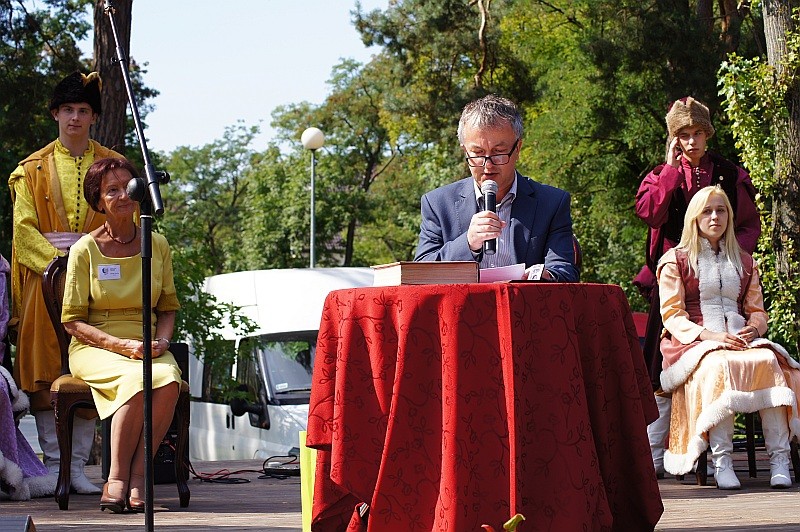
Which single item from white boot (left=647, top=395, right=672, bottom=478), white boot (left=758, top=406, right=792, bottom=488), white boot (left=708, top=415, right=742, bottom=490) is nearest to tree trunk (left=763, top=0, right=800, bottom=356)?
white boot (left=647, top=395, right=672, bottom=478)

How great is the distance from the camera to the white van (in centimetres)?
1141

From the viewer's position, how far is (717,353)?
667cm

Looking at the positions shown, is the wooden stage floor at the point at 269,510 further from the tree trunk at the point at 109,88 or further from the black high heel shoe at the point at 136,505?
the tree trunk at the point at 109,88

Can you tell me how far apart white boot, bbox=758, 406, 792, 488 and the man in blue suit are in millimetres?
2352

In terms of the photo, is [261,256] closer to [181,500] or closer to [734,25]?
[734,25]

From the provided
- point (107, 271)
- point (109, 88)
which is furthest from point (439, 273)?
point (109, 88)

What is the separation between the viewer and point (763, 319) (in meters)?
6.88

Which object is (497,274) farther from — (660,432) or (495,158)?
(660,432)

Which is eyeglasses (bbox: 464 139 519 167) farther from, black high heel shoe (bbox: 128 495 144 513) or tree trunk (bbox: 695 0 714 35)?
tree trunk (bbox: 695 0 714 35)

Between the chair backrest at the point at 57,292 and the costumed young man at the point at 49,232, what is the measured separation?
17cm

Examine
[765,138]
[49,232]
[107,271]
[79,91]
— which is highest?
[765,138]

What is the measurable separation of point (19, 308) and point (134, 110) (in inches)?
108

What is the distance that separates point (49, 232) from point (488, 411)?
158 inches

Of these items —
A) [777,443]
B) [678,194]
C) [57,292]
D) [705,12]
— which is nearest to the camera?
[777,443]
